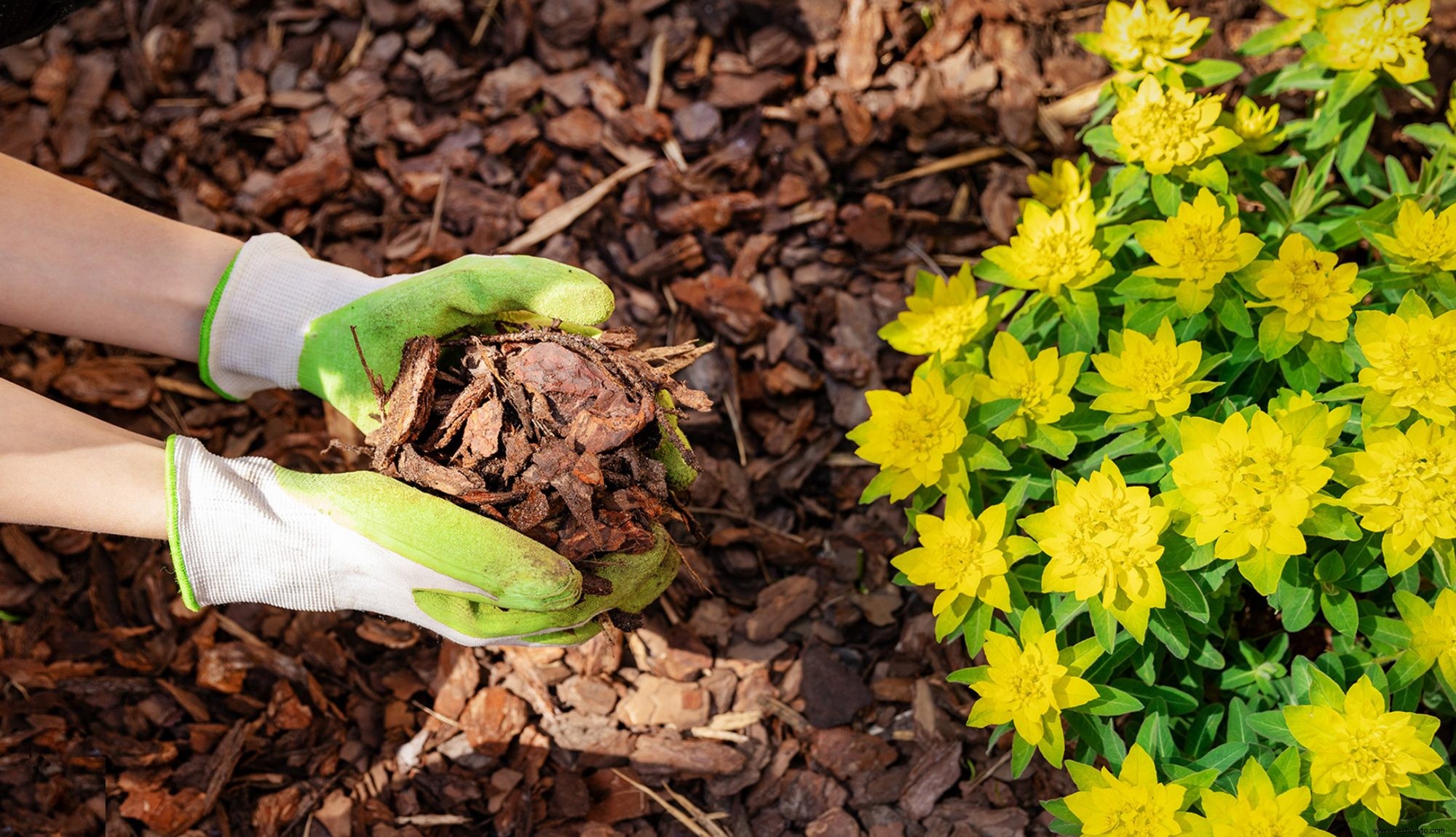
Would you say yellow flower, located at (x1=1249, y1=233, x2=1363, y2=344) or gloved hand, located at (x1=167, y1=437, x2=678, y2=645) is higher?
yellow flower, located at (x1=1249, y1=233, x2=1363, y2=344)

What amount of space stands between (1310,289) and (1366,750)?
2.59ft

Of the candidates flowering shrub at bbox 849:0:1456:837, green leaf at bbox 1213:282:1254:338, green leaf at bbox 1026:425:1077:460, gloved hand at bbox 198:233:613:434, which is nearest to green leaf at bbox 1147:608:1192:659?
flowering shrub at bbox 849:0:1456:837

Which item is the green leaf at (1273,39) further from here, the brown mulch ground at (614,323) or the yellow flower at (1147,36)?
the brown mulch ground at (614,323)

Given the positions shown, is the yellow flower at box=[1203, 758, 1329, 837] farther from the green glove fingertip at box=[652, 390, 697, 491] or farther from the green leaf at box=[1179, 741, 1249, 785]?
the green glove fingertip at box=[652, 390, 697, 491]

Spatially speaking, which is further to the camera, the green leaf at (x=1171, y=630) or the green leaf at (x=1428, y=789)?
the green leaf at (x=1171, y=630)

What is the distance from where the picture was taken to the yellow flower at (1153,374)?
181cm

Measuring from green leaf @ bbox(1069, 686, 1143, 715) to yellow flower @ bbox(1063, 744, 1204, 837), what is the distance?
9 cm

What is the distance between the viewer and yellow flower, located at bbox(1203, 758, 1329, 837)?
65.7 inches

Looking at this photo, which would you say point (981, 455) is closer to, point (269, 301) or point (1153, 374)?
point (1153, 374)

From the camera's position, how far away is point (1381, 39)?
80.9 inches

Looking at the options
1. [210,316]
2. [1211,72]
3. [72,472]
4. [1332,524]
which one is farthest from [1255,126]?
[72,472]

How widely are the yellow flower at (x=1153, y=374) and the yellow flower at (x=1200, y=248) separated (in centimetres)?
13

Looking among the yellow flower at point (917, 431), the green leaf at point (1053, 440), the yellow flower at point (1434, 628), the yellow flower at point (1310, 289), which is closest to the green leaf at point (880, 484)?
the yellow flower at point (917, 431)

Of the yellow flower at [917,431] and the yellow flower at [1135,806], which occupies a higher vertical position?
the yellow flower at [917,431]
